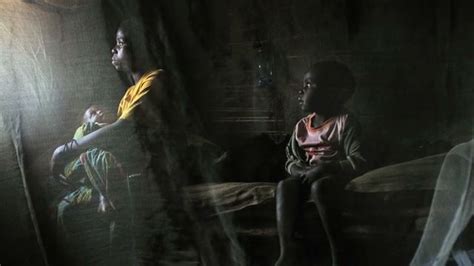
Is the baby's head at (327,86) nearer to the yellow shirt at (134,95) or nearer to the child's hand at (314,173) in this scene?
the child's hand at (314,173)

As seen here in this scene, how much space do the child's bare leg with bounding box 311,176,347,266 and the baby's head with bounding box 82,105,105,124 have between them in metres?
1.22

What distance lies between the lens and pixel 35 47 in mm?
3541

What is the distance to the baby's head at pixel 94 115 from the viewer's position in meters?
3.47

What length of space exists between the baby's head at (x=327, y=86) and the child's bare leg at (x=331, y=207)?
36 cm

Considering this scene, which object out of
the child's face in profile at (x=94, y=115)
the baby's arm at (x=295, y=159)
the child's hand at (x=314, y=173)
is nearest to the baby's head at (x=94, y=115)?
the child's face in profile at (x=94, y=115)

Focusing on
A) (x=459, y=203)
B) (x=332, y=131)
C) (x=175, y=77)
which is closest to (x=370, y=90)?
(x=332, y=131)

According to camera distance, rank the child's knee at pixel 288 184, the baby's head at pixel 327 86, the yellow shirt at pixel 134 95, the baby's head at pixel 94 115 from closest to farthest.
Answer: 1. the baby's head at pixel 327 86
2. the child's knee at pixel 288 184
3. the yellow shirt at pixel 134 95
4. the baby's head at pixel 94 115

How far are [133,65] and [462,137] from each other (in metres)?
1.71

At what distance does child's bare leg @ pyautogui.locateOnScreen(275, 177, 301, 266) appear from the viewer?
3204 millimetres

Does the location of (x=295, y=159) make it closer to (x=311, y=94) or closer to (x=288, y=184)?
(x=288, y=184)

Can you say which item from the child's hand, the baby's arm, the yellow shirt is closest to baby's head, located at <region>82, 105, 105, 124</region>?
the yellow shirt

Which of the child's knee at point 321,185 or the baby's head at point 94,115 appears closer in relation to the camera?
the child's knee at point 321,185

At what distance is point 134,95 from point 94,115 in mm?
273

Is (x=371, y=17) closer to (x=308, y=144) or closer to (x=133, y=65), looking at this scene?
(x=308, y=144)
